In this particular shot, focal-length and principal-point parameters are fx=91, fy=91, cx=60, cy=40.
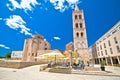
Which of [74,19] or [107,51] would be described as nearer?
[107,51]

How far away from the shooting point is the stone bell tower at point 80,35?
123ft

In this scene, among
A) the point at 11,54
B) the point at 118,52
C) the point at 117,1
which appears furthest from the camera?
the point at 11,54

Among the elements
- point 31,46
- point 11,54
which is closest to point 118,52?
point 31,46

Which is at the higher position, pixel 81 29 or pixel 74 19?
pixel 74 19

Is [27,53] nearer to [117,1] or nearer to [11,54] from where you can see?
[117,1]

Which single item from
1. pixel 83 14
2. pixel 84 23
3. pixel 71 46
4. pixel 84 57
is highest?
pixel 83 14

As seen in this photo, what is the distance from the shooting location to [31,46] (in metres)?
40.2

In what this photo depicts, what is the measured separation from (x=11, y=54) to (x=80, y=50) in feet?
239

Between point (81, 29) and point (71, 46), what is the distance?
15517 millimetres

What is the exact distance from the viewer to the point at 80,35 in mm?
40125

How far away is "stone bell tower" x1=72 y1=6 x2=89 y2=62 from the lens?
37.5 metres

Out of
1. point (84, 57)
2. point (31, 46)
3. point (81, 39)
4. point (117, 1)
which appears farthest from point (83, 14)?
point (31, 46)

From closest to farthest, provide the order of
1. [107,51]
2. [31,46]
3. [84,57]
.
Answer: [107,51] → [84,57] → [31,46]

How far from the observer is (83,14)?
147 ft
